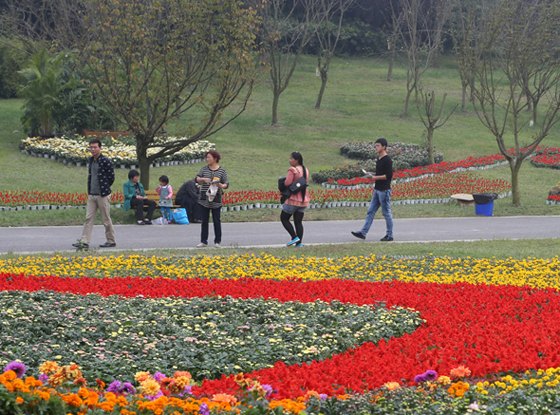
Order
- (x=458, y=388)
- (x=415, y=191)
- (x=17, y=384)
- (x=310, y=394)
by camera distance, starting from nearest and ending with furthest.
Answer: (x=17, y=384) < (x=310, y=394) < (x=458, y=388) < (x=415, y=191)

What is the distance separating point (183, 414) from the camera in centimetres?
367

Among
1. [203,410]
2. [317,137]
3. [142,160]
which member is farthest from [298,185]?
[317,137]

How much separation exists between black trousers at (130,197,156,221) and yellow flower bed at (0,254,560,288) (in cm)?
427

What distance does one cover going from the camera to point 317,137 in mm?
31625

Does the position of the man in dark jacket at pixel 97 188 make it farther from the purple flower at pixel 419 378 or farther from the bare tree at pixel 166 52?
the purple flower at pixel 419 378

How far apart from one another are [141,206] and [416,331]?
31.2 ft

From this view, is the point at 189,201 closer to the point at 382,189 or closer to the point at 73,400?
the point at 382,189

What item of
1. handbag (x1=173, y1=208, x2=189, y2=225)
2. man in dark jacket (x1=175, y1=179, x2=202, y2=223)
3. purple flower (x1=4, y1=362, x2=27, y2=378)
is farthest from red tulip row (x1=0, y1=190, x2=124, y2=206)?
purple flower (x1=4, y1=362, x2=27, y2=378)

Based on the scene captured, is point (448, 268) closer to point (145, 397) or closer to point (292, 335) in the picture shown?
point (292, 335)

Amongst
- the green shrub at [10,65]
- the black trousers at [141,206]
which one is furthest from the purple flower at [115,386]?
the green shrub at [10,65]

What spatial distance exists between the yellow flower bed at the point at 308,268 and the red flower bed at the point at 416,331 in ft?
2.10

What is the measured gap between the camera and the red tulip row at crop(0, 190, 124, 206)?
15.5 meters

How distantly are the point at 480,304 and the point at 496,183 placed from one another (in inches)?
578

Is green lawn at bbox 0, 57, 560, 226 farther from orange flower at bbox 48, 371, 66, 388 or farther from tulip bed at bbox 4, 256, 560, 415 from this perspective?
orange flower at bbox 48, 371, 66, 388
